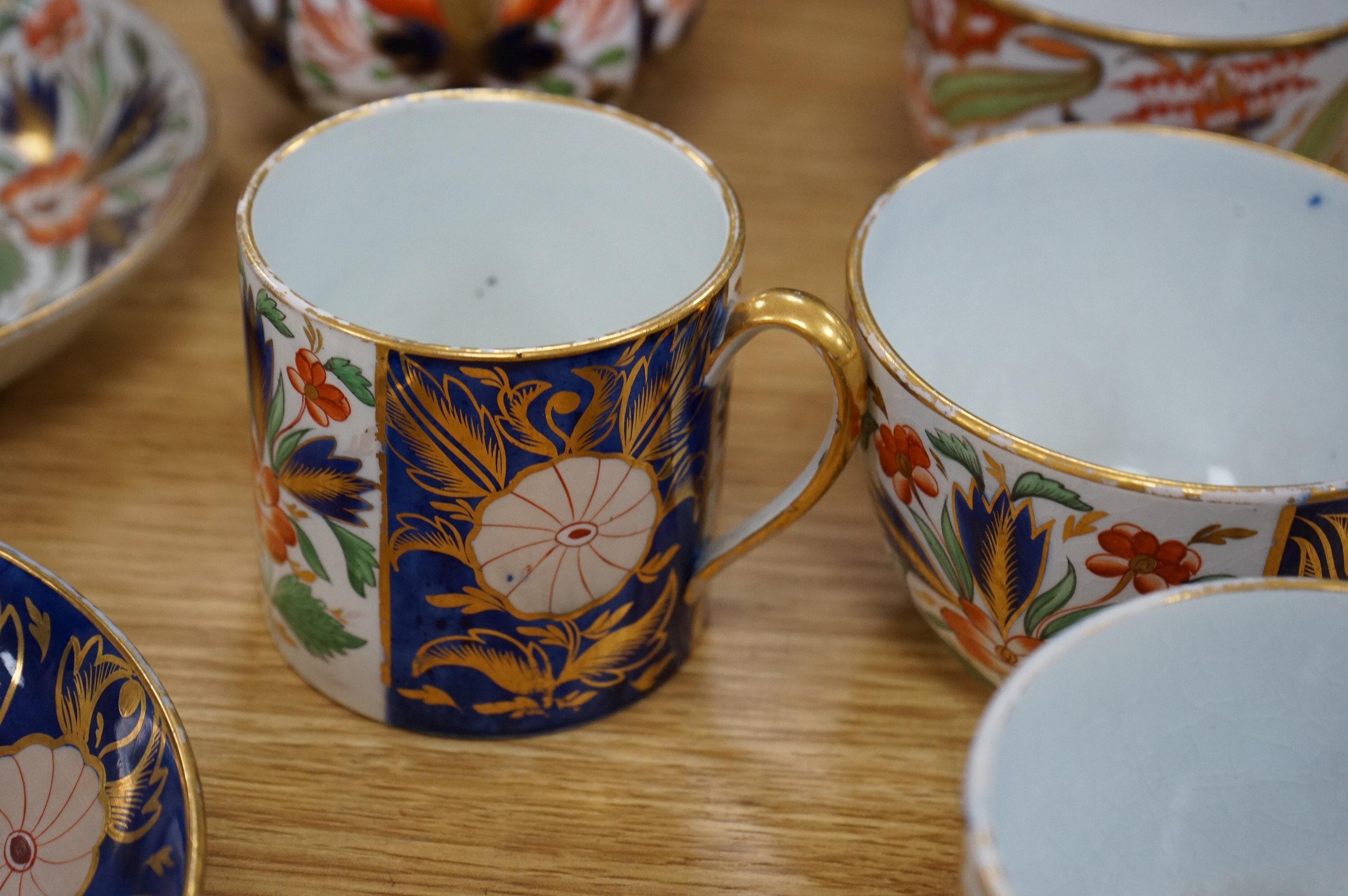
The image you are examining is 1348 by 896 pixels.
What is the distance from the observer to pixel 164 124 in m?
0.60

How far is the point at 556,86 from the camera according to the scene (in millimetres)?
572

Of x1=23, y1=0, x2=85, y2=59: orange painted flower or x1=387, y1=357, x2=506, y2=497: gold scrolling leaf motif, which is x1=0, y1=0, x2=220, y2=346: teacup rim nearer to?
x1=23, y1=0, x2=85, y2=59: orange painted flower

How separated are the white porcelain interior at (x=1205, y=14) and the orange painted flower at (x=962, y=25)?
0.06 meters

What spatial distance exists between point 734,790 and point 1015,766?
0.44ft

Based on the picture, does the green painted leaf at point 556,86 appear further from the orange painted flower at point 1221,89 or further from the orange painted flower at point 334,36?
the orange painted flower at point 1221,89

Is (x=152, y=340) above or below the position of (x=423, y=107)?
below

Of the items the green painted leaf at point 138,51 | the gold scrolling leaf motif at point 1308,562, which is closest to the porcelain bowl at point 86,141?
the green painted leaf at point 138,51

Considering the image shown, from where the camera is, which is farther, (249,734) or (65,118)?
(65,118)

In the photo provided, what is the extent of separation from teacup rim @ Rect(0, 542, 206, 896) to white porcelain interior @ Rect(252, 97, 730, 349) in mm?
116

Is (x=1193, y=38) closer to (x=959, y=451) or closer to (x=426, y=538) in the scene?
(x=959, y=451)

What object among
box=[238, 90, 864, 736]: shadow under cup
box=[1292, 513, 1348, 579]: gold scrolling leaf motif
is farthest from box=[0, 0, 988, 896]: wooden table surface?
box=[1292, 513, 1348, 579]: gold scrolling leaf motif

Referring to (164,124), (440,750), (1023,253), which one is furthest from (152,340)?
(1023,253)

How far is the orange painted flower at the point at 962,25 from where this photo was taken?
20.8 inches

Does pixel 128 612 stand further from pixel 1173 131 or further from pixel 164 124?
pixel 1173 131
